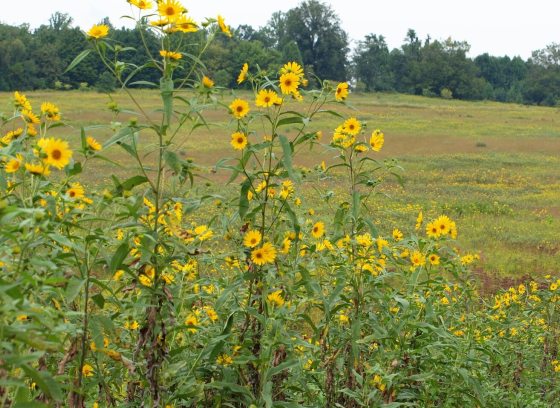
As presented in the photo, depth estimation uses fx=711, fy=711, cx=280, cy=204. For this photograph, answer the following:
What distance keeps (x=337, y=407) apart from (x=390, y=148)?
18.3 meters

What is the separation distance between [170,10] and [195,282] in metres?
0.87

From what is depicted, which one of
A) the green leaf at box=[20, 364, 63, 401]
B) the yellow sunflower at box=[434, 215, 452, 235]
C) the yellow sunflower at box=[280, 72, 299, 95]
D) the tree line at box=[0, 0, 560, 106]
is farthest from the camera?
the tree line at box=[0, 0, 560, 106]

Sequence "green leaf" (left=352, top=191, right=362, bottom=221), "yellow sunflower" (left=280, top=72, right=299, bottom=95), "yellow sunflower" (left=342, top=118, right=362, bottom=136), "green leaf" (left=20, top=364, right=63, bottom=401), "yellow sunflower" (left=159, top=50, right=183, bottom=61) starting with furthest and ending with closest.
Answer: "yellow sunflower" (left=342, top=118, right=362, bottom=136)
"green leaf" (left=352, top=191, right=362, bottom=221)
"yellow sunflower" (left=280, top=72, right=299, bottom=95)
"yellow sunflower" (left=159, top=50, right=183, bottom=61)
"green leaf" (left=20, top=364, right=63, bottom=401)

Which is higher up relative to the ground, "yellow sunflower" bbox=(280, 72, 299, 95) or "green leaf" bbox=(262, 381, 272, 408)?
"yellow sunflower" bbox=(280, 72, 299, 95)

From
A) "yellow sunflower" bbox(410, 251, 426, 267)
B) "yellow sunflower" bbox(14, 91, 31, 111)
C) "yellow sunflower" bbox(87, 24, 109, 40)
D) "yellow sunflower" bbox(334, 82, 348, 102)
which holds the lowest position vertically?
"yellow sunflower" bbox(410, 251, 426, 267)

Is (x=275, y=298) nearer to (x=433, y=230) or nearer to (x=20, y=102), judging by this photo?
(x=433, y=230)

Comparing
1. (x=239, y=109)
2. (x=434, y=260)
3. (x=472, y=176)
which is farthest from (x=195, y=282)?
(x=472, y=176)

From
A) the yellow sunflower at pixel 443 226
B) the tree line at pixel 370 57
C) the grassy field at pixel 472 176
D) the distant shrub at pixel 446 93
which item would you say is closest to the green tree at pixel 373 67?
the tree line at pixel 370 57

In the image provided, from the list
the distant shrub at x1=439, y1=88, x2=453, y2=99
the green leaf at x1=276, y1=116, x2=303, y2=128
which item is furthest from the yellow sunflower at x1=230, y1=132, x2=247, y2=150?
the distant shrub at x1=439, y1=88, x2=453, y2=99

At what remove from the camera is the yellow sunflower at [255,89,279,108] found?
2.25 metres

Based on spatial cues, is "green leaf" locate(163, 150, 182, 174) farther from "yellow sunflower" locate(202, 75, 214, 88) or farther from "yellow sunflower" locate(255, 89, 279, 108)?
"yellow sunflower" locate(255, 89, 279, 108)

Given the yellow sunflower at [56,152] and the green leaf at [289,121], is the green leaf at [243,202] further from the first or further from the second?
the yellow sunflower at [56,152]

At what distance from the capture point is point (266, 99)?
2.28 m

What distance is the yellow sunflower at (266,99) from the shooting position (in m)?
2.25
